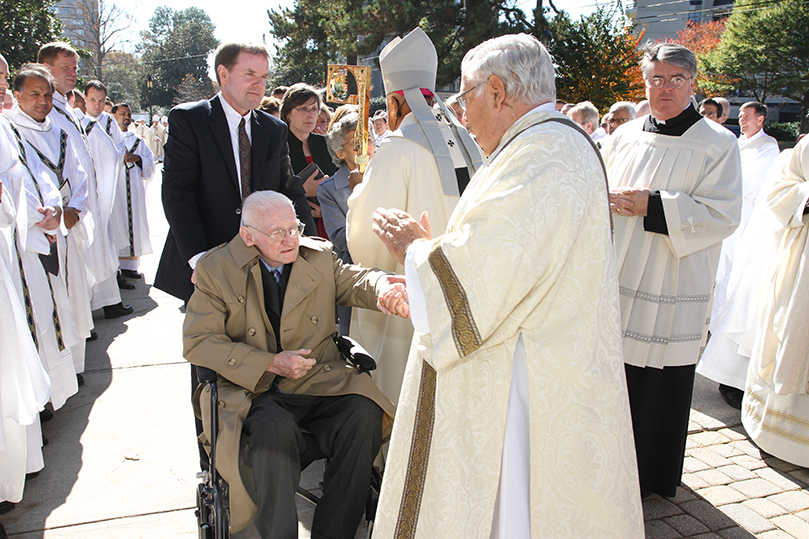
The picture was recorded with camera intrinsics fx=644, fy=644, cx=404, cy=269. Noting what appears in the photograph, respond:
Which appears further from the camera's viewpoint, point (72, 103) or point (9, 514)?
point (72, 103)

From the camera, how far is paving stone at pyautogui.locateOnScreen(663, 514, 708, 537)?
292cm

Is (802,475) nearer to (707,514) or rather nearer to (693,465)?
(693,465)

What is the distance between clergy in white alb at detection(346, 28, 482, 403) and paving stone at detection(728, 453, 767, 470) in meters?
2.02

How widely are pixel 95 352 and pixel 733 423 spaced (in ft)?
15.5

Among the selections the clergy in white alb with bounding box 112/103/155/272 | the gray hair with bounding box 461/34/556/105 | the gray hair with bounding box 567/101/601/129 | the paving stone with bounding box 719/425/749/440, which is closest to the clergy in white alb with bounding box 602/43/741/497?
the paving stone with bounding box 719/425/749/440

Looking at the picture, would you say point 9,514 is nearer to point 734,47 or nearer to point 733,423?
point 733,423

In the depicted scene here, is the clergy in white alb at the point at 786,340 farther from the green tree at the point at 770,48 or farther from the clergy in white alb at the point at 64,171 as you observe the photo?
the green tree at the point at 770,48

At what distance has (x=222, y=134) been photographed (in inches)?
119

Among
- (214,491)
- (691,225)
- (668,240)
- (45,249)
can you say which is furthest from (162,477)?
(691,225)

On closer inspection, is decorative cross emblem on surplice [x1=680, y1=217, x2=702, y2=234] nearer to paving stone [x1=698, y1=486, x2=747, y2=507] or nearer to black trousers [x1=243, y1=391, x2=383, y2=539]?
paving stone [x1=698, y1=486, x2=747, y2=507]

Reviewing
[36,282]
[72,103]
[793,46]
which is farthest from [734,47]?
[36,282]

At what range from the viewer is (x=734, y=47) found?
34844mm

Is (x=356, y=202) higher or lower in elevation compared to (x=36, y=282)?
higher

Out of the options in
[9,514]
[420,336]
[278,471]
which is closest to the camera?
[420,336]
